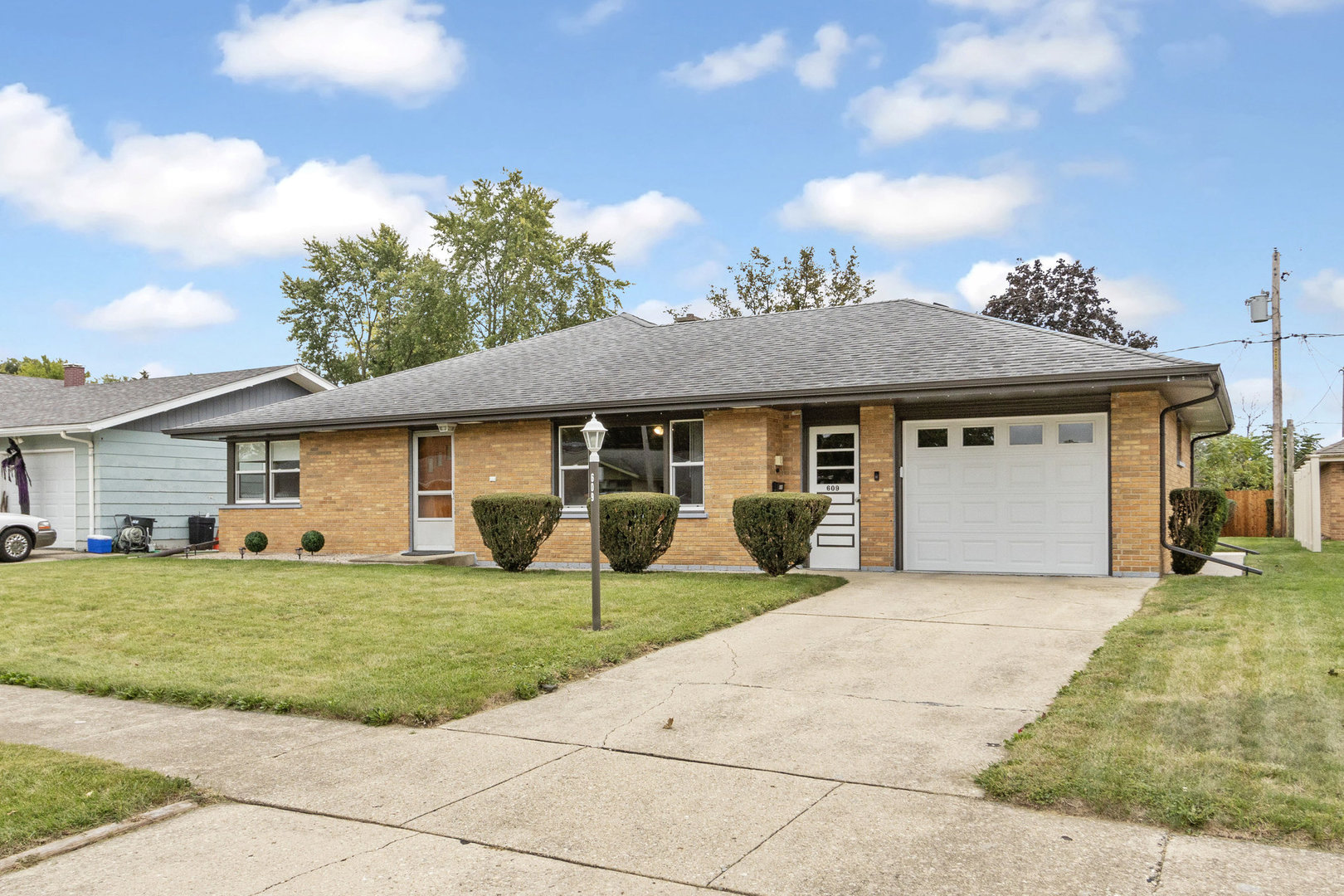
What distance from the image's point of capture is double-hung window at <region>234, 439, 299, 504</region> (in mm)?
18344

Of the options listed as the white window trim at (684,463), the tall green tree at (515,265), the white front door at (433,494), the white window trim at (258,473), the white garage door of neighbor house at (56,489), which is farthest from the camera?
the tall green tree at (515,265)

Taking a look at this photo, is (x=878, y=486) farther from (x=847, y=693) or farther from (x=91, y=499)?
(x=91, y=499)

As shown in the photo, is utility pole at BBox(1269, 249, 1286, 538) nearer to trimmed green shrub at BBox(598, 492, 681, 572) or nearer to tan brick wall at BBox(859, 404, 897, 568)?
tan brick wall at BBox(859, 404, 897, 568)

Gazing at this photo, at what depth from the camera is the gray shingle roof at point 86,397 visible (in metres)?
21.2

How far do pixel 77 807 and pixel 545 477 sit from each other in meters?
11.3

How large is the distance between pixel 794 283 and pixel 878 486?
84.2 feet

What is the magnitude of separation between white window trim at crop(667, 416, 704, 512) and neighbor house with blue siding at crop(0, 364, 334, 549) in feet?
38.0

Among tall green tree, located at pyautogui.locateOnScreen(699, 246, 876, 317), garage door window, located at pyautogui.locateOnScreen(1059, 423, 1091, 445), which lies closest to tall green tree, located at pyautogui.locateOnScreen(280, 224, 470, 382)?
tall green tree, located at pyautogui.locateOnScreen(699, 246, 876, 317)

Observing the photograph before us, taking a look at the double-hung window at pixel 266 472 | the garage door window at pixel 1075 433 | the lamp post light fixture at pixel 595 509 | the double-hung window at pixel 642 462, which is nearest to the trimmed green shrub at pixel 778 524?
the double-hung window at pixel 642 462

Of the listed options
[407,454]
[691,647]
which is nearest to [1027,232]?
[407,454]

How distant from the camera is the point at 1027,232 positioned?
3528cm

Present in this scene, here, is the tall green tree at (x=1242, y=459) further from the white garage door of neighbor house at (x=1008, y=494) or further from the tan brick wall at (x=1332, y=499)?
the white garage door of neighbor house at (x=1008, y=494)

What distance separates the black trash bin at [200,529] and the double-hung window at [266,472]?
4071mm

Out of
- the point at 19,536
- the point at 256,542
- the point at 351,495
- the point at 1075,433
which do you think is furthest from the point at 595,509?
the point at 19,536
